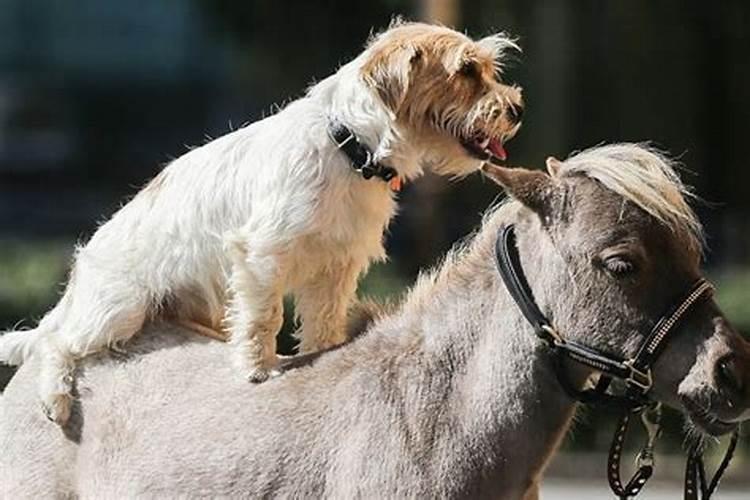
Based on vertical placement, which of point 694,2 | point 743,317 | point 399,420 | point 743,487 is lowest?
point 743,487

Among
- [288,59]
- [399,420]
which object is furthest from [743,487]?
[288,59]

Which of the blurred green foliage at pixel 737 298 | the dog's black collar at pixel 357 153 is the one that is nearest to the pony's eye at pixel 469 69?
the dog's black collar at pixel 357 153

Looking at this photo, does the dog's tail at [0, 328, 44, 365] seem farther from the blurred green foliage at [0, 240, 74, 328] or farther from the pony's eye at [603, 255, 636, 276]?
the blurred green foliage at [0, 240, 74, 328]

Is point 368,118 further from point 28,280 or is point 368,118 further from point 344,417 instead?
point 28,280

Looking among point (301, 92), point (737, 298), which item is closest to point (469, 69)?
point (737, 298)

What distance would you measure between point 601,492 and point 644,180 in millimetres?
9967

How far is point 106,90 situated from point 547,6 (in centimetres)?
789

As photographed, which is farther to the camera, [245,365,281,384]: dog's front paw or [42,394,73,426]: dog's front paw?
[42,394,73,426]: dog's front paw

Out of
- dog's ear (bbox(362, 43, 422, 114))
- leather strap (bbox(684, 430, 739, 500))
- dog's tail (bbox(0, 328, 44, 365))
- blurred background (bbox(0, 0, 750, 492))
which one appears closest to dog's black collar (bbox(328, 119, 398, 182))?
dog's ear (bbox(362, 43, 422, 114))

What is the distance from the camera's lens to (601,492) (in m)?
13.8

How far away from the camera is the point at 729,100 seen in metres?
22.6

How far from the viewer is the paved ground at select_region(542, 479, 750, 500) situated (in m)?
13.4

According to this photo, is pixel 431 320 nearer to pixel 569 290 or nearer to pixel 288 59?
pixel 569 290

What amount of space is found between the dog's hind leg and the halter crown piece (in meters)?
0.75
